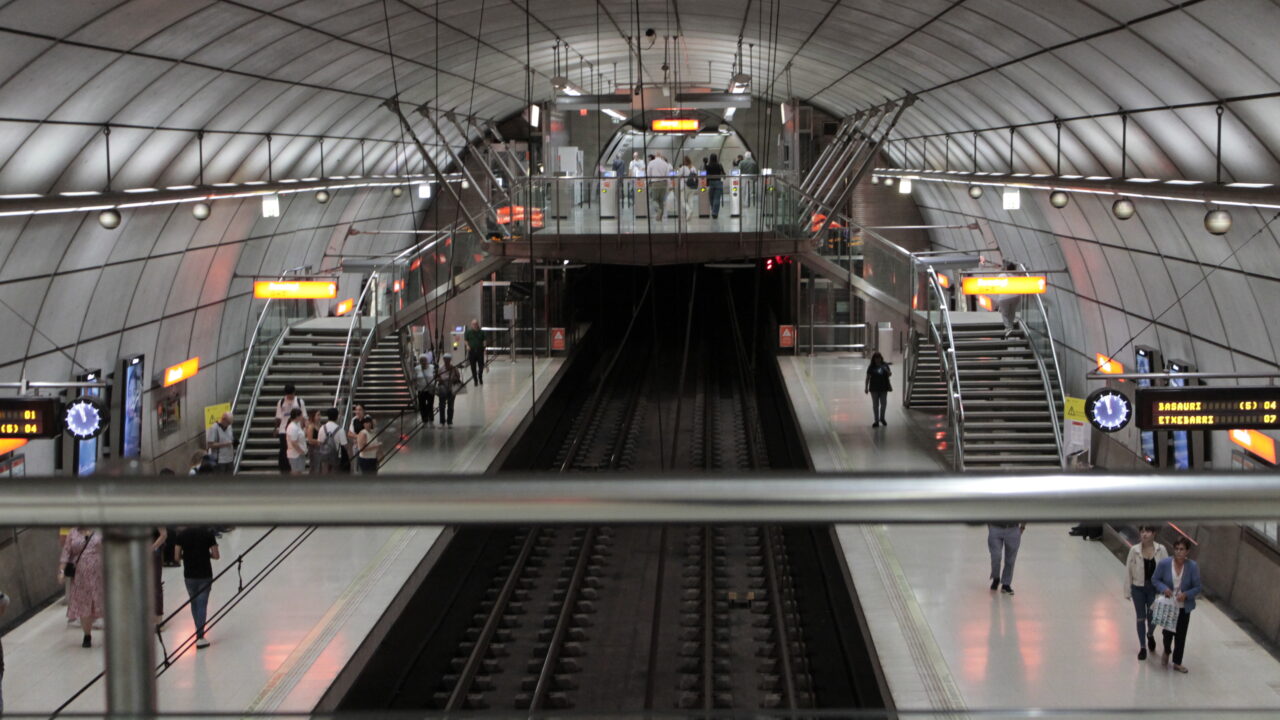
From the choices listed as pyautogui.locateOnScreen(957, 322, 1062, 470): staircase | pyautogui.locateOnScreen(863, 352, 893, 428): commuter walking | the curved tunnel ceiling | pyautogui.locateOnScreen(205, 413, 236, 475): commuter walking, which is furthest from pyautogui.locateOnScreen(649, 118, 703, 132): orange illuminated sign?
pyautogui.locateOnScreen(205, 413, 236, 475): commuter walking

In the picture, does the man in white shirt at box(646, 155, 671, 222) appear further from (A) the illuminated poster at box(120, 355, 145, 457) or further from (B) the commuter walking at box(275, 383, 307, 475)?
(A) the illuminated poster at box(120, 355, 145, 457)

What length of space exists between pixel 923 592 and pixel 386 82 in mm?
15757

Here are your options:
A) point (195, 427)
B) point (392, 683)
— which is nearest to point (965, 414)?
point (392, 683)

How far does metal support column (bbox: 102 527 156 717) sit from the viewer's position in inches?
58.1

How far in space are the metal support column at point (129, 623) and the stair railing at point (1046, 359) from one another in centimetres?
2093

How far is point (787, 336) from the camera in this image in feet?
111

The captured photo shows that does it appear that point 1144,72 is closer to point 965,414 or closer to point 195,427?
point 965,414

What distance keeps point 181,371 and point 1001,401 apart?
1518 centimetres

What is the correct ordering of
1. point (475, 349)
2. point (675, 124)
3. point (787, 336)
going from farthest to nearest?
point (787, 336) < point (475, 349) < point (675, 124)

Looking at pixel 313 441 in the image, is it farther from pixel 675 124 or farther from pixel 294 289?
pixel 675 124

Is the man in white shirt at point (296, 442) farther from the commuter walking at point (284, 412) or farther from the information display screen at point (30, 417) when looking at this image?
the information display screen at point (30, 417)

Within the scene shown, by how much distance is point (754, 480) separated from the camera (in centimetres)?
147

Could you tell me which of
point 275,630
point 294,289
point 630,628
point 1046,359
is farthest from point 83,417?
point 1046,359

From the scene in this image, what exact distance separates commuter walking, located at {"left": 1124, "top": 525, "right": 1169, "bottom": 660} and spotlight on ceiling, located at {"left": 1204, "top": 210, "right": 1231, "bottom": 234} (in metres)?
4.30
